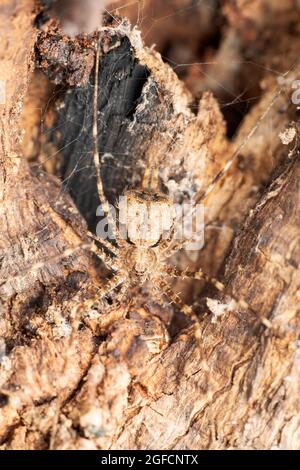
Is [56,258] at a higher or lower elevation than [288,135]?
lower

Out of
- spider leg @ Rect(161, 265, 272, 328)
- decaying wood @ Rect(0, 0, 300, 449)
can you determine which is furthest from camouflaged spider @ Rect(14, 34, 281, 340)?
decaying wood @ Rect(0, 0, 300, 449)

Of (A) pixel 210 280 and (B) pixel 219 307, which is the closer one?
(B) pixel 219 307

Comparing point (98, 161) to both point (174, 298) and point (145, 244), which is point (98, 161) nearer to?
point (145, 244)

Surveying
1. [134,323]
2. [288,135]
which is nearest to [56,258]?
[134,323]

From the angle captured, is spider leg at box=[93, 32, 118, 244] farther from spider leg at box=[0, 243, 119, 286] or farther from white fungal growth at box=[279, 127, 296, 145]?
white fungal growth at box=[279, 127, 296, 145]

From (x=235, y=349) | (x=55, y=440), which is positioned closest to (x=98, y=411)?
(x=55, y=440)

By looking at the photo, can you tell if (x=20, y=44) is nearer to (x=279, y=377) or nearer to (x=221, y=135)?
(x=221, y=135)

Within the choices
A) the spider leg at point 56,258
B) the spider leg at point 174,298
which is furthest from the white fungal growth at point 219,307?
the spider leg at point 56,258
